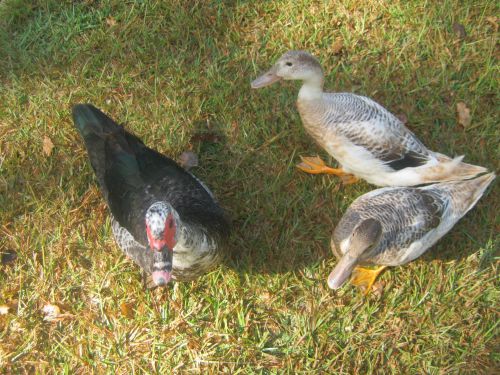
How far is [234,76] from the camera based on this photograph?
156 inches

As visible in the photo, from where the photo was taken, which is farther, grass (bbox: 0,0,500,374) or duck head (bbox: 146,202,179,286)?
grass (bbox: 0,0,500,374)

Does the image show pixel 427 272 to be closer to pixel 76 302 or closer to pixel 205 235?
pixel 205 235

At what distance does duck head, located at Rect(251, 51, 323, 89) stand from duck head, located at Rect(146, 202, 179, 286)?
131cm

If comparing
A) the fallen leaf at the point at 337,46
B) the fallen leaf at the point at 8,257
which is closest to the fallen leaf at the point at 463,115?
the fallen leaf at the point at 337,46

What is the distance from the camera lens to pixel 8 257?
11.2 ft

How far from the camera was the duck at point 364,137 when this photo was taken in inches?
122

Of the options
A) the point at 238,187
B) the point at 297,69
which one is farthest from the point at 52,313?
the point at 297,69

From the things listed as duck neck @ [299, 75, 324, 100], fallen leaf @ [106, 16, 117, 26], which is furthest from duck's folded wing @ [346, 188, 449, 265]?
fallen leaf @ [106, 16, 117, 26]

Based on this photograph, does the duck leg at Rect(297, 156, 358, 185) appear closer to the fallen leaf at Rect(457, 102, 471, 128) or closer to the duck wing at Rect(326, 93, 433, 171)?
the duck wing at Rect(326, 93, 433, 171)

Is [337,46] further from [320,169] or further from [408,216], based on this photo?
[408,216]

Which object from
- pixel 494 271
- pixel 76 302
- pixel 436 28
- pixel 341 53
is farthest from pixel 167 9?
pixel 494 271

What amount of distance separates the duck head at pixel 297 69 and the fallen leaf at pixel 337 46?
93 centimetres

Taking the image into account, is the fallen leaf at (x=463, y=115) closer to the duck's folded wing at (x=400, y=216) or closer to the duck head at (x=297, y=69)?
the duck's folded wing at (x=400, y=216)

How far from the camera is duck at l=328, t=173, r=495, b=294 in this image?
2.72m
